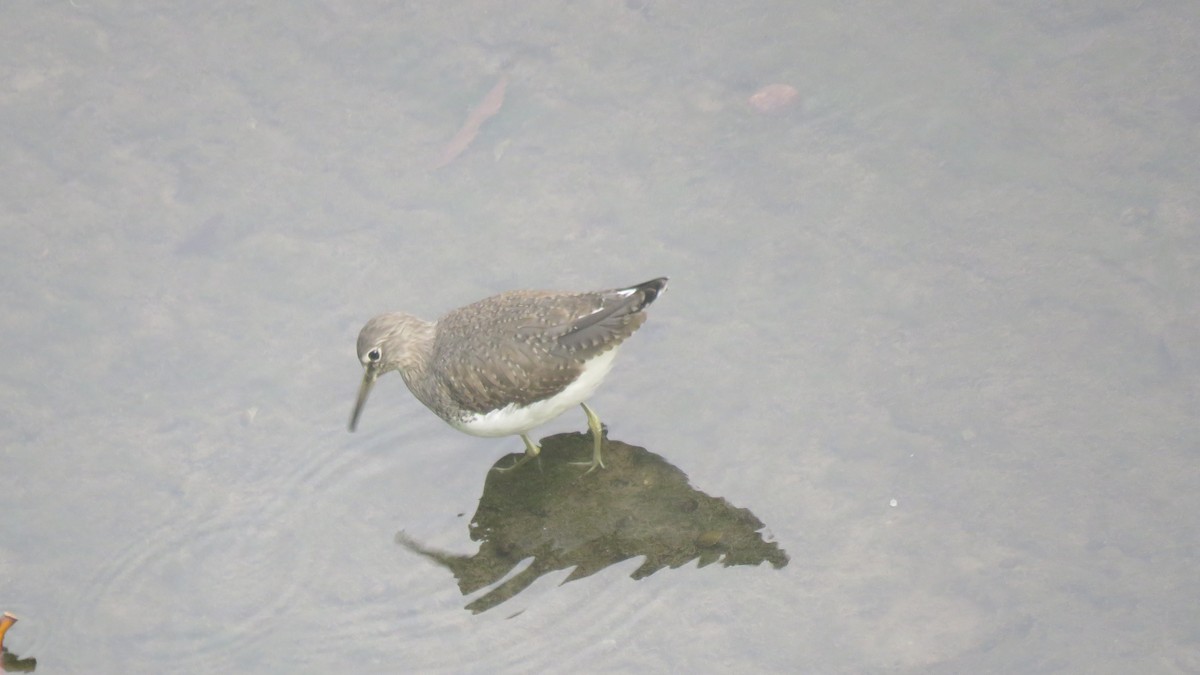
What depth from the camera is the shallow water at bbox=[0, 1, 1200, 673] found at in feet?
18.1

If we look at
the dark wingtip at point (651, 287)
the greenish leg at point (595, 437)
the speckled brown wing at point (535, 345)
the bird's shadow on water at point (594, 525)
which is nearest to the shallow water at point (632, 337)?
the bird's shadow on water at point (594, 525)

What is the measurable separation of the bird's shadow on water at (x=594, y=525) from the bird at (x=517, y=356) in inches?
7.0

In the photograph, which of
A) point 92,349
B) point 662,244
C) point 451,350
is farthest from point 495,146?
point 92,349

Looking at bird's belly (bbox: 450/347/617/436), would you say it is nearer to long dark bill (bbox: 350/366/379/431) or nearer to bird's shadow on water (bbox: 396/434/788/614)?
bird's shadow on water (bbox: 396/434/788/614)

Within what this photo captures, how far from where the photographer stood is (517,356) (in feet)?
19.4

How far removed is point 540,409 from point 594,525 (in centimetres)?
60

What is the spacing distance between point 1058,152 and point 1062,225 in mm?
555

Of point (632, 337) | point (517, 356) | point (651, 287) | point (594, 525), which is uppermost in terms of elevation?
point (651, 287)

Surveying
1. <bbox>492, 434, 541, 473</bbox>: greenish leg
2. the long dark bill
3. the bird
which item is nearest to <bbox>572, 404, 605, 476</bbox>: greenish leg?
the bird

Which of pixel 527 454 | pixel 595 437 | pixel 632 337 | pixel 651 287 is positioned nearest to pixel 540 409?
pixel 595 437

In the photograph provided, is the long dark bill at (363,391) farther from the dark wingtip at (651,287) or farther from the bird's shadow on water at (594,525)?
the dark wingtip at (651,287)

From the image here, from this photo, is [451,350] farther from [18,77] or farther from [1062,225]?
[18,77]

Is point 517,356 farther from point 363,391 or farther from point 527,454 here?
point 363,391

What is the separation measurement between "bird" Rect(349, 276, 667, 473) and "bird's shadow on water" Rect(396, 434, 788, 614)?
0.58 ft
